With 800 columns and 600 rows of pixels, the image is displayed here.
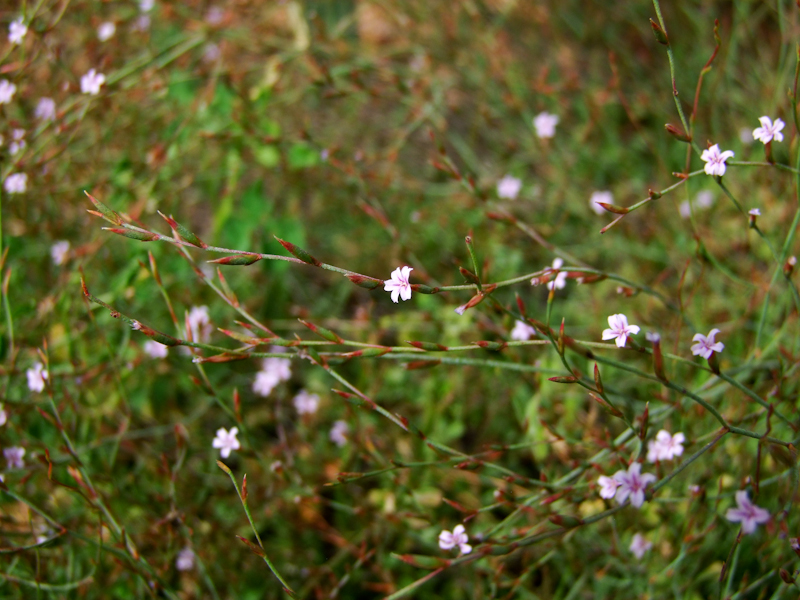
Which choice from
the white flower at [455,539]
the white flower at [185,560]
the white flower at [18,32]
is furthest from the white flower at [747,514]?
the white flower at [18,32]

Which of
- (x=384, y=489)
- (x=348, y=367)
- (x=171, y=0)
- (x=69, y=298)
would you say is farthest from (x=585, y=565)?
(x=171, y=0)

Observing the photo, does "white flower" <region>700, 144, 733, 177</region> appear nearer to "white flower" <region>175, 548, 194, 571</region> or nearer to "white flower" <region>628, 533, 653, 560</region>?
"white flower" <region>628, 533, 653, 560</region>

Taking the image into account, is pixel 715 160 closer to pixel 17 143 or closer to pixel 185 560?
pixel 185 560

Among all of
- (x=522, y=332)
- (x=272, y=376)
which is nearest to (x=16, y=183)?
(x=272, y=376)

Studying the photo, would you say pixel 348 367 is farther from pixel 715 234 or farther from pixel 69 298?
pixel 715 234

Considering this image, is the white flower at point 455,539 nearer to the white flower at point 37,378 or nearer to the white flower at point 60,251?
the white flower at point 37,378

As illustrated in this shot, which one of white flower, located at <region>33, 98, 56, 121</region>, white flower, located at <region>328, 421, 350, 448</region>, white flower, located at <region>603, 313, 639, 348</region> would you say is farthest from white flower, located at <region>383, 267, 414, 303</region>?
white flower, located at <region>33, 98, 56, 121</region>

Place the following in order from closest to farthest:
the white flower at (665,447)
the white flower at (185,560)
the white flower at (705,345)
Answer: the white flower at (705,345) < the white flower at (665,447) < the white flower at (185,560)
